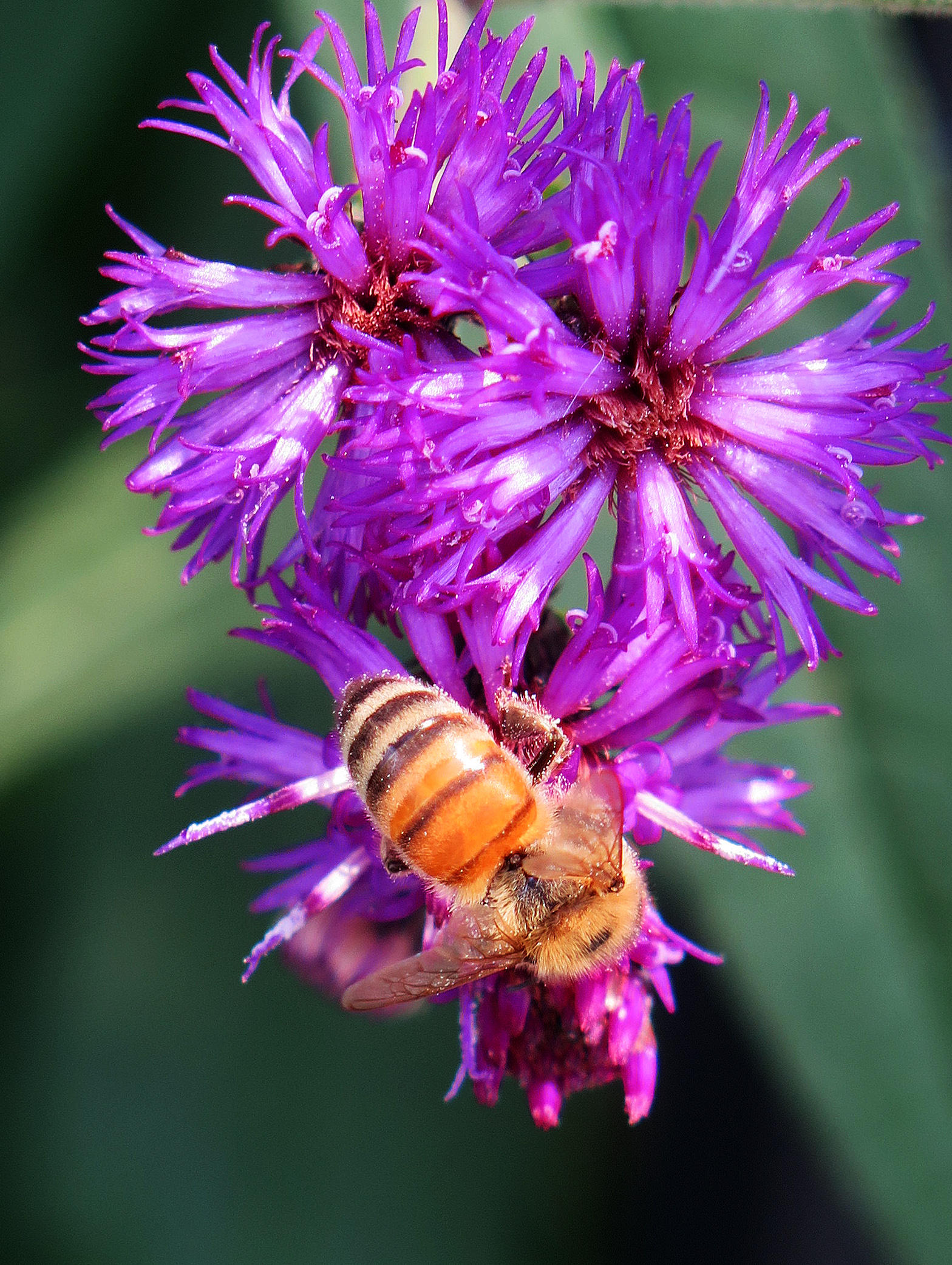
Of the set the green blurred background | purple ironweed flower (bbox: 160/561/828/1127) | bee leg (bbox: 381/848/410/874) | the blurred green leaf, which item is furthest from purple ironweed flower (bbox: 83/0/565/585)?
the blurred green leaf

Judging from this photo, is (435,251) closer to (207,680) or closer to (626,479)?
(626,479)

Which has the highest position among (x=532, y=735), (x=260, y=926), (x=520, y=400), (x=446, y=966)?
(x=520, y=400)

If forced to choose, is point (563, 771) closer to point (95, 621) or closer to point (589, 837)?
point (589, 837)

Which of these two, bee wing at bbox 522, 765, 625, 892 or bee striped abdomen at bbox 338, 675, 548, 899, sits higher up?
bee striped abdomen at bbox 338, 675, 548, 899

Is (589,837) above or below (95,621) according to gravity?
below

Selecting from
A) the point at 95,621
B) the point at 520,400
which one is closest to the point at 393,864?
the point at 520,400

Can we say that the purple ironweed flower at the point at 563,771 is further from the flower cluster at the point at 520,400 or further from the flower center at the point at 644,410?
the flower center at the point at 644,410

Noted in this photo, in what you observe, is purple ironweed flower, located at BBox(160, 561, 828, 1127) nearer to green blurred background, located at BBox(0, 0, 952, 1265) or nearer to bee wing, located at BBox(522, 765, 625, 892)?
bee wing, located at BBox(522, 765, 625, 892)
